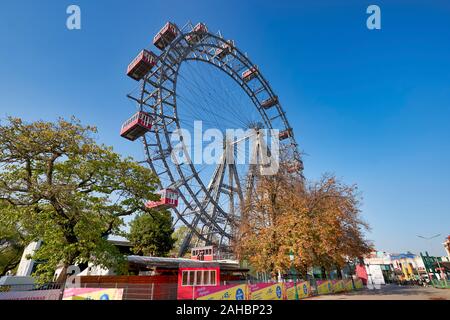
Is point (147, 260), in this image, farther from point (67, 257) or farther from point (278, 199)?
point (278, 199)

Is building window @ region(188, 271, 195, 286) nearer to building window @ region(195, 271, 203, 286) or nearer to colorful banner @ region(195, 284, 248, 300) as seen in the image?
building window @ region(195, 271, 203, 286)

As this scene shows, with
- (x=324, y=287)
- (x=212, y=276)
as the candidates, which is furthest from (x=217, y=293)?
(x=324, y=287)

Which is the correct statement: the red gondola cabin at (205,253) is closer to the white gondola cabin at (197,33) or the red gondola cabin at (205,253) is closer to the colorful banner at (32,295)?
the colorful banner at (32,295)

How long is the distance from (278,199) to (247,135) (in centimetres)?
996

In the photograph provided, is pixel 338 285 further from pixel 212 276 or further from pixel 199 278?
pixel 199 278

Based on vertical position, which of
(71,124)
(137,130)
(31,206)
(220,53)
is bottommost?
(31,206)

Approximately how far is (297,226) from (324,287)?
18.4 feet

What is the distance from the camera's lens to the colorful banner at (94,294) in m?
8.35

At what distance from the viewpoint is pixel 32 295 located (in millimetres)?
9883

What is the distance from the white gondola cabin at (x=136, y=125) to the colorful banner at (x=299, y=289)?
17.8 m

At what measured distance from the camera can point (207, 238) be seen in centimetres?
3119

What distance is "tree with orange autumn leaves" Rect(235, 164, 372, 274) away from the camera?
16.3 meters

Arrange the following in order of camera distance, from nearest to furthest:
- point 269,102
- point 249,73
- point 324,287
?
point 324,287
point 249,73
point 269,102
